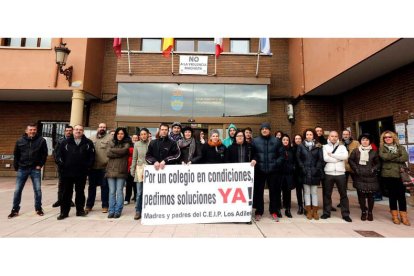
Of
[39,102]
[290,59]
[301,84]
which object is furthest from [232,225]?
[39,102]

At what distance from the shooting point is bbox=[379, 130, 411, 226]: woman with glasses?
4.69m

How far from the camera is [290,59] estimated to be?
35.7 feet

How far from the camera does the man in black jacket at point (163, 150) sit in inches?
185

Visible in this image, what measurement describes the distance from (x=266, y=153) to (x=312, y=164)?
1.01 metres

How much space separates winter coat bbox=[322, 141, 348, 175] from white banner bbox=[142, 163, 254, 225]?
5.56ft

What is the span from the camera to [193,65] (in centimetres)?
1016

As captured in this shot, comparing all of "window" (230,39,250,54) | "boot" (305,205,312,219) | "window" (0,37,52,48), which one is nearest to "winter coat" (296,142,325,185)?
"boot" (305,205,312,219)

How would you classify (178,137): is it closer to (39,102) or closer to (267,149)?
(267,149)

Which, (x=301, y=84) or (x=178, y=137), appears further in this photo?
(x=301, y=84)

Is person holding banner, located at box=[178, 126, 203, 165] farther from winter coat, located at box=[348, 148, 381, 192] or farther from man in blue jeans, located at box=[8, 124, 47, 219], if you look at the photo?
winter coat, located at box=[348, 148, 381, 192]

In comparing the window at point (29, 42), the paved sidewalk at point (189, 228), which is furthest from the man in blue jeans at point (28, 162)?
the window at point (29, 42)

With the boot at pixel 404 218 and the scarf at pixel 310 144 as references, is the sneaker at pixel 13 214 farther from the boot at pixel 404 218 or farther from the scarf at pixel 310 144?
the boot at pixel 404 218

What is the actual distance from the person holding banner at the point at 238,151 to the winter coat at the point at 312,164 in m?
1.19

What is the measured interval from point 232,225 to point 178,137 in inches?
82.4
